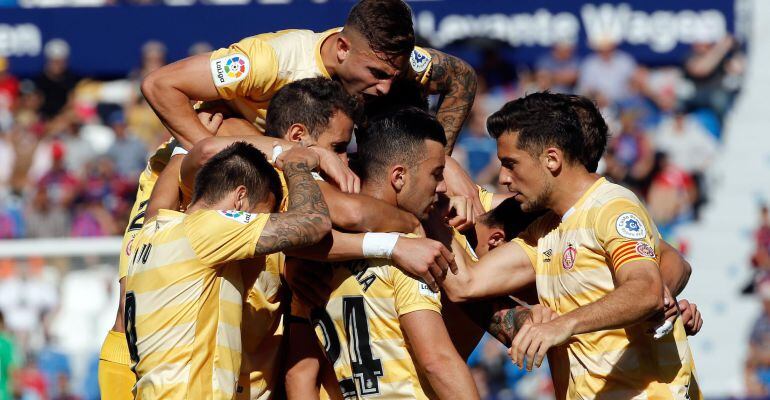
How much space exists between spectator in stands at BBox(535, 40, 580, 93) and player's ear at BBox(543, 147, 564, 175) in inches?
396

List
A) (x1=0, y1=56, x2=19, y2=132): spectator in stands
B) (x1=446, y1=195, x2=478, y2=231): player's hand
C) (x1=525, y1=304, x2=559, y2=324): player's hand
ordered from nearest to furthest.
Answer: (x1=525, y1=304, x2=559, y2=324): player's hand
(x1=446, y1=195, x2=478, y2=231): player's hand
(x1=0, y1=56, x2=19, y2=132): spectator in stands

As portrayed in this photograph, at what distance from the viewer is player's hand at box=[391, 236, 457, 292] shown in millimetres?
5734

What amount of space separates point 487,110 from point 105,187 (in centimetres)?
476

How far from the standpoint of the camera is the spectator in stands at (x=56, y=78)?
53.9 feet

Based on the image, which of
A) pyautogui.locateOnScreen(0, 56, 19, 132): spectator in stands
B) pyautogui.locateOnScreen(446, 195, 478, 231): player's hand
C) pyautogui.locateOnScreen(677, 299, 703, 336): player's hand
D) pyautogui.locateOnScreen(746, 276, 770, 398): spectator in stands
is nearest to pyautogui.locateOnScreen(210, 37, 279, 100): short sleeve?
pyautogui.locateOnScreen(446, 195, 478, 231): player's hand

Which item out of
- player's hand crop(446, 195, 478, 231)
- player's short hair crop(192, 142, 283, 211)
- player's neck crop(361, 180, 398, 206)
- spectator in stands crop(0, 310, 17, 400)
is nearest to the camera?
player's short hair crop(192, 142, 283, 211)

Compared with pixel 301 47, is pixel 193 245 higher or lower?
lower

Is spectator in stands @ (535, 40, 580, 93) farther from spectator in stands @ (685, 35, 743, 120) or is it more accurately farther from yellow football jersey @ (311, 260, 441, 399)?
yellow football jersey @ (311, 260, 441, 399)

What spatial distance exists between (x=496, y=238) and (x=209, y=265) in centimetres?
170

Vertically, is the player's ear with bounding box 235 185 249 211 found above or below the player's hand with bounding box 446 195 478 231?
above

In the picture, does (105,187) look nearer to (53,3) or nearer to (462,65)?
(53,3)

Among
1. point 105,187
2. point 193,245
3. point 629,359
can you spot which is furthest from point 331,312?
point 105,187

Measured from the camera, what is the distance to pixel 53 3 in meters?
16.7

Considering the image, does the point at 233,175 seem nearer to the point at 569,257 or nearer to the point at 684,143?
the point at 569,257
